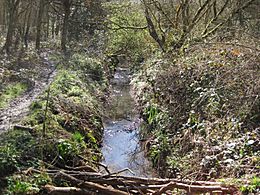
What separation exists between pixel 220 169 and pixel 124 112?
949 cm

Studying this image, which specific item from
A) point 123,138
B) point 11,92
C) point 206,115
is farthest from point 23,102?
point 206,115

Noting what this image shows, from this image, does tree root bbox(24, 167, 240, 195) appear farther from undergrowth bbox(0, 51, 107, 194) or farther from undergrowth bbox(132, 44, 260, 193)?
undergrowth bbox(132, 44, 260, 193)

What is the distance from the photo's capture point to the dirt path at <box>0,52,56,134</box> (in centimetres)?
1109

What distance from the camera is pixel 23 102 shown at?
13375 mm

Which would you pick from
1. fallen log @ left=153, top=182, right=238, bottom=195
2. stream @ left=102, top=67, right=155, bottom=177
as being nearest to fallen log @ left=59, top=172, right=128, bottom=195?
fallen log @ left=153, top=182, right=238, bottom=195

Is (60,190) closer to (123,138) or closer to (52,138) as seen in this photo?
(52,138)

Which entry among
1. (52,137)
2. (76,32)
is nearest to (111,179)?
(52,137)

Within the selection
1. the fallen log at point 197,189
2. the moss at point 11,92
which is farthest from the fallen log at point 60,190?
the moss at point 11,92

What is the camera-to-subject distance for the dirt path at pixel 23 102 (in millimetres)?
11095

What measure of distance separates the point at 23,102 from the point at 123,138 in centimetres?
349

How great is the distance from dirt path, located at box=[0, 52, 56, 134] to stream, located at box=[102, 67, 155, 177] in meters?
2.60

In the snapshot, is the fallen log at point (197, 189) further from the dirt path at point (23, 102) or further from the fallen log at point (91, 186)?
the dirt path at point (23, 102)

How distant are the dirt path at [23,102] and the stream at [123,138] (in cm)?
260

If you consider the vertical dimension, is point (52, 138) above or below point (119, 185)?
above
